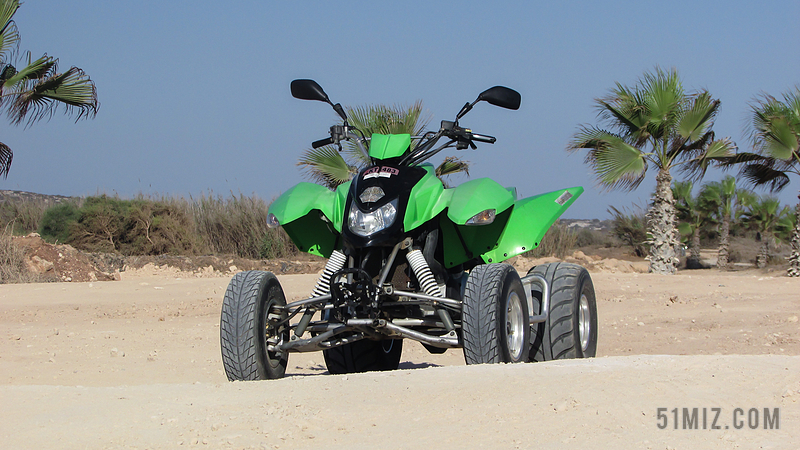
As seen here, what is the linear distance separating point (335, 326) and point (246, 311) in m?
0.55

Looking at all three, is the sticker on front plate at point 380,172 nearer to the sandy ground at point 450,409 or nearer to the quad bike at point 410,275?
the quad bike at point 410,275

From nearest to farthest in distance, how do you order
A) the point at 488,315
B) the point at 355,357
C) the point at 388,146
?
the point at 488,315
the point at 388,146
the point at 355,357

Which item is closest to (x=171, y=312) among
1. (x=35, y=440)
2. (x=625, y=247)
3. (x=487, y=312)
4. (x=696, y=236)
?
(x=487, y=312)

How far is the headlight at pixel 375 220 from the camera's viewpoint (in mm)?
4895

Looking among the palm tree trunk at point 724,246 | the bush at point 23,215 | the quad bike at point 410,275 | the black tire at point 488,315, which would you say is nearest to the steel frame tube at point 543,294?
the quad bike at point 410,275

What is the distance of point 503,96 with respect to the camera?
543cm

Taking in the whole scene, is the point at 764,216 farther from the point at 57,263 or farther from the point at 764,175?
the point at 57,263

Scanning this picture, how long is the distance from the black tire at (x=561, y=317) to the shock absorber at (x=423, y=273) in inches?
46.6

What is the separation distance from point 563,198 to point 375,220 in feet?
5.21

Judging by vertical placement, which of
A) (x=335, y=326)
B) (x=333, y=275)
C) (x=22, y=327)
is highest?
(x=333, y=275)

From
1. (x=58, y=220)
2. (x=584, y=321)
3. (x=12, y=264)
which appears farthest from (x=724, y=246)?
(x=584, y=321)

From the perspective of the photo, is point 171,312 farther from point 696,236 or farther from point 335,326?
point 696,236

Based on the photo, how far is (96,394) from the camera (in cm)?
390

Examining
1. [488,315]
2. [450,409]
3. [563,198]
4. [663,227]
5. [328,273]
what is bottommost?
[450,409]
